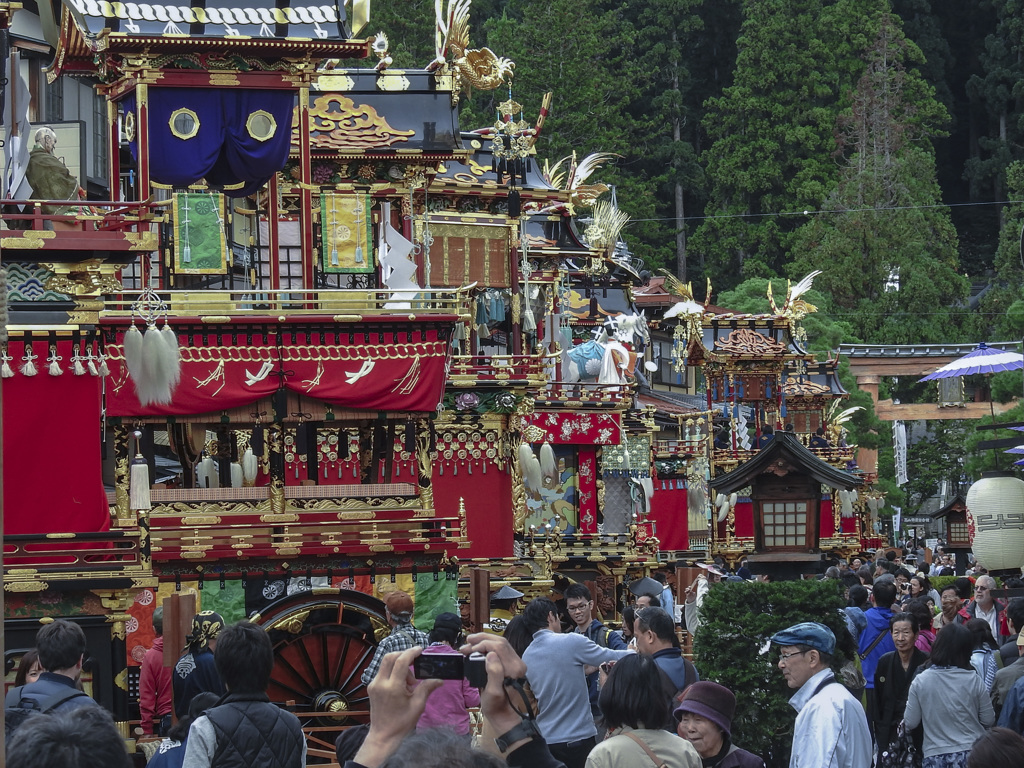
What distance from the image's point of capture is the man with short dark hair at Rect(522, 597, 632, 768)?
36.5 feet

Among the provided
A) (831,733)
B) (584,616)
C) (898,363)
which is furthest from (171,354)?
(898,363)

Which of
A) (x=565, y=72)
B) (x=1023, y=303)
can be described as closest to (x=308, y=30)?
(x=1023, y=303)

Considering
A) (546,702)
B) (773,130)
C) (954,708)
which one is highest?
(773,130)

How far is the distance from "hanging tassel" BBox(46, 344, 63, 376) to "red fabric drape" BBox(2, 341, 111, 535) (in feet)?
0.15

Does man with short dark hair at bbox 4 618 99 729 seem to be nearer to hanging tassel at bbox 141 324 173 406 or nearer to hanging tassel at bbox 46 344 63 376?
hanging tassel at bbox 46 344 63 376

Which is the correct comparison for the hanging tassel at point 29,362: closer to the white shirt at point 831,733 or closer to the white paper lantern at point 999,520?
the white paper lantern at point 999,520

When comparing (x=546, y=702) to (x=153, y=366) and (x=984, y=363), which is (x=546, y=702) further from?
(x=984, y=363)

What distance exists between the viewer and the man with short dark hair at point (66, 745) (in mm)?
6098

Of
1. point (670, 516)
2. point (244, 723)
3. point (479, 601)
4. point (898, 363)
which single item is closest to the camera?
point (244, 723)

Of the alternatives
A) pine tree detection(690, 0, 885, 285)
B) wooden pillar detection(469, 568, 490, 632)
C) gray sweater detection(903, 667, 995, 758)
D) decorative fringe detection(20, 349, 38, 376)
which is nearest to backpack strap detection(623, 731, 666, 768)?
gray sweater detection(903, 667, 995, 758)

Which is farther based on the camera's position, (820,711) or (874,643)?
(874,643)

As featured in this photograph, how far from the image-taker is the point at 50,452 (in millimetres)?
19672

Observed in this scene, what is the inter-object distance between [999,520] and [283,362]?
918 centimetres

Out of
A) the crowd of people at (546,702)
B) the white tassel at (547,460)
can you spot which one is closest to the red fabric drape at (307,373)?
the crowd of people at (546,702)
